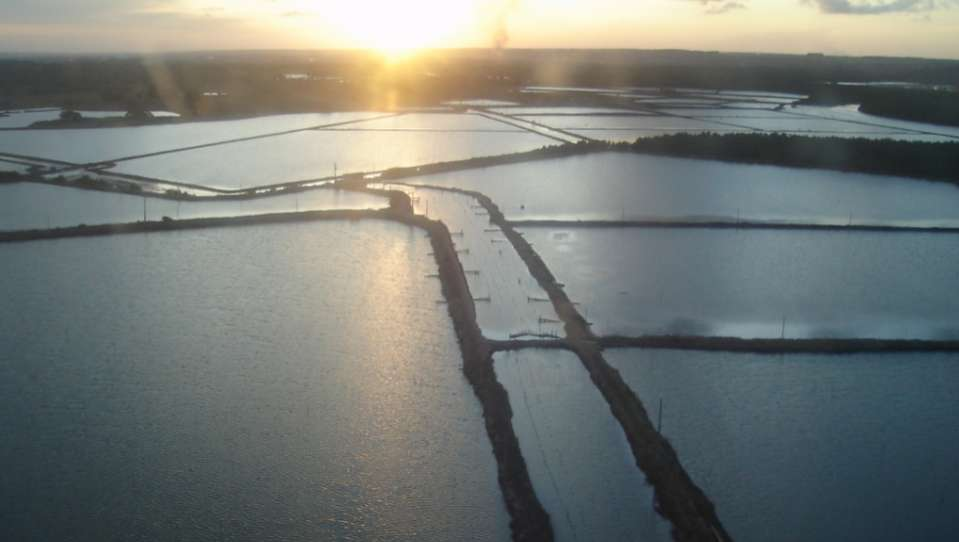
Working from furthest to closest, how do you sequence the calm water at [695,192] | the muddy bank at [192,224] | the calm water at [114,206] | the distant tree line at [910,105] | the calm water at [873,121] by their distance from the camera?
the distant tree line at [910,105] < the calm water at [873,121] < the calm water at [695,192] < the calm water at [114,206] < the muddy bank at [192,224]

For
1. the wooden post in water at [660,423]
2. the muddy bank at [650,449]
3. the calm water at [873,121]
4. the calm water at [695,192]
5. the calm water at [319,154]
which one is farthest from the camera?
the calm water at [873,121]

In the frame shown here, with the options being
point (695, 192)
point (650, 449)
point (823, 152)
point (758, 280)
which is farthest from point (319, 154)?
point (650, 449)

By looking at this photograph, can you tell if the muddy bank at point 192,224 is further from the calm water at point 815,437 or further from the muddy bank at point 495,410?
the calm water at point 815,437

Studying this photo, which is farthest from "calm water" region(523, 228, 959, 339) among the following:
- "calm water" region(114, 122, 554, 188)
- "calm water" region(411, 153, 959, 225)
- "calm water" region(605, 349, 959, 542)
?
"calm water" region(114, 122, 554, 188)

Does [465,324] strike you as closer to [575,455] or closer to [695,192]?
[575,455]

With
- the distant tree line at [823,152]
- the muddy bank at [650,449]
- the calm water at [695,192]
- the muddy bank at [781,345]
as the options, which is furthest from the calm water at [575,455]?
the distant tree line at [823,152]
